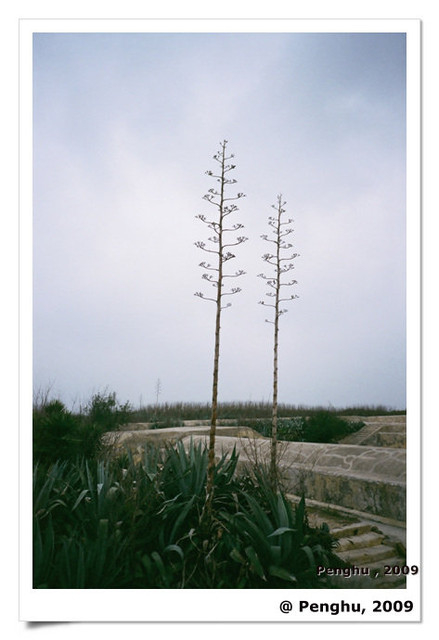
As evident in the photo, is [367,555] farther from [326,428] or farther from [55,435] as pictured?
[326,428]

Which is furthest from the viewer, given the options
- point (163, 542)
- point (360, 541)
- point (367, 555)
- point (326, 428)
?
point (326, 428)

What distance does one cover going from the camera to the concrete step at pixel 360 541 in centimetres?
301

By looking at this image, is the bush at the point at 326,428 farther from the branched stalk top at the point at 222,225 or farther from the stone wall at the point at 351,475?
the branched stalk top at the point at 222,225

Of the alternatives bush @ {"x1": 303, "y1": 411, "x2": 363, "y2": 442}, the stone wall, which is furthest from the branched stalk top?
bush @ {"x1": 303, "y1": 411, "x2": 363, "y2": 442}

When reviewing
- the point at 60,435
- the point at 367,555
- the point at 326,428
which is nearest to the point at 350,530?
the point at 367,555

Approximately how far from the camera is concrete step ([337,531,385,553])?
301 cm

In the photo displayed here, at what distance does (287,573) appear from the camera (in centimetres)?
252

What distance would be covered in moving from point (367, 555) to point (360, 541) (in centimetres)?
17

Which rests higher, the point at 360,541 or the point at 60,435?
the point at 60,435

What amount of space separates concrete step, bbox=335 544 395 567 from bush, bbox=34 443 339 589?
12 centimetres

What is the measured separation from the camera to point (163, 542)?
263 cm

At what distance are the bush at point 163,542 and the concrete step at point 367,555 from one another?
0.12 metres

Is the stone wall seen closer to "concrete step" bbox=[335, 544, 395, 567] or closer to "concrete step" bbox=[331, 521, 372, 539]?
"concrete step" bbox=[331, 521, 372, 539]
